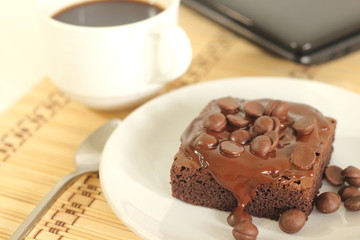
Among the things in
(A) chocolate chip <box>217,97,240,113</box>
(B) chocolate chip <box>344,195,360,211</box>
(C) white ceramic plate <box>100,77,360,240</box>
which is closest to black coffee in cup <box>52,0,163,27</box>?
(C) white ceramic plate <box>100,77,360,240</box>

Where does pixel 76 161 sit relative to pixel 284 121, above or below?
below

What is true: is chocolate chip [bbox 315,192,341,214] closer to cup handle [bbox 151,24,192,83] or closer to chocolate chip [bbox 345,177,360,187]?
chocolate chip [bbox 345,177,360,187]

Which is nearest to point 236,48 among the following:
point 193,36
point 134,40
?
point 193,36

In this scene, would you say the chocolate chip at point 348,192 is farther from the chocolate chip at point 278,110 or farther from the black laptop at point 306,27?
the black laptop at point 306,27

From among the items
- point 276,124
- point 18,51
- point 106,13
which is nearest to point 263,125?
point 276,124

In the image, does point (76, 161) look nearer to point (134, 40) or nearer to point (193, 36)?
point (134, 40)

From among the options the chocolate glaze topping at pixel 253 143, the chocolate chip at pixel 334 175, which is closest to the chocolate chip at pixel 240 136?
the chocolate glaze topping at pixel 253 143
